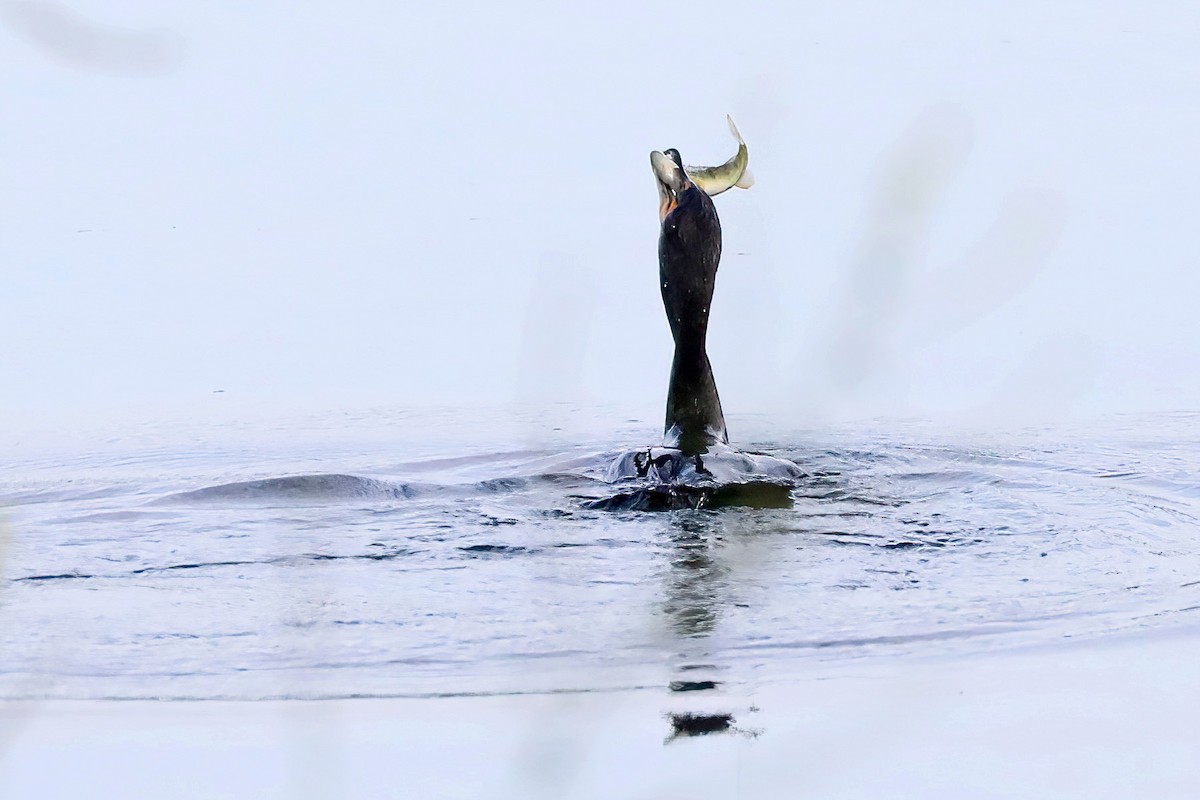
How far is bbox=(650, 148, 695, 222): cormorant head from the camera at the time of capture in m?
4.98

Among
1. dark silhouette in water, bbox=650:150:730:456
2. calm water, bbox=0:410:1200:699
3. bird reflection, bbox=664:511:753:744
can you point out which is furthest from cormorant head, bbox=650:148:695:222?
bird reflection, bbox=664:511:753:744

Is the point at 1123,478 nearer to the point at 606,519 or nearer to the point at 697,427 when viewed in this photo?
the point at 697,427

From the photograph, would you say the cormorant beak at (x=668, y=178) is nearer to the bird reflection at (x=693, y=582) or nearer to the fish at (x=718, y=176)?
the fish at (x=718, y=176)

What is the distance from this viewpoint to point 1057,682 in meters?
3.23

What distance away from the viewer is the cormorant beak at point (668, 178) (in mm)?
4977

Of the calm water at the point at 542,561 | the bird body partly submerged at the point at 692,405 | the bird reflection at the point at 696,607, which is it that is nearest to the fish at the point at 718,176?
the bird body partly submerged at the point at 692,405

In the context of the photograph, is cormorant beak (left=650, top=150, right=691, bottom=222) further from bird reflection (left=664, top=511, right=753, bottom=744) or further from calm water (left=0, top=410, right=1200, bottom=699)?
bird reflection (left=664, top=511, right=753, bottom=744)

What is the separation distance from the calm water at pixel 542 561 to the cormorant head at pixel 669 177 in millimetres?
929

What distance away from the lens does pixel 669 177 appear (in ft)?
16.6

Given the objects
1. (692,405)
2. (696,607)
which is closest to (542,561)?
(696,607)

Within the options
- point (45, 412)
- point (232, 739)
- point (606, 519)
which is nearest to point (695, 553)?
point (606, 519)

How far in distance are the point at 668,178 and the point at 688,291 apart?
1.68ft

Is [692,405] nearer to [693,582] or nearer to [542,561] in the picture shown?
[542,561]

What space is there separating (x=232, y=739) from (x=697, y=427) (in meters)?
2.96
